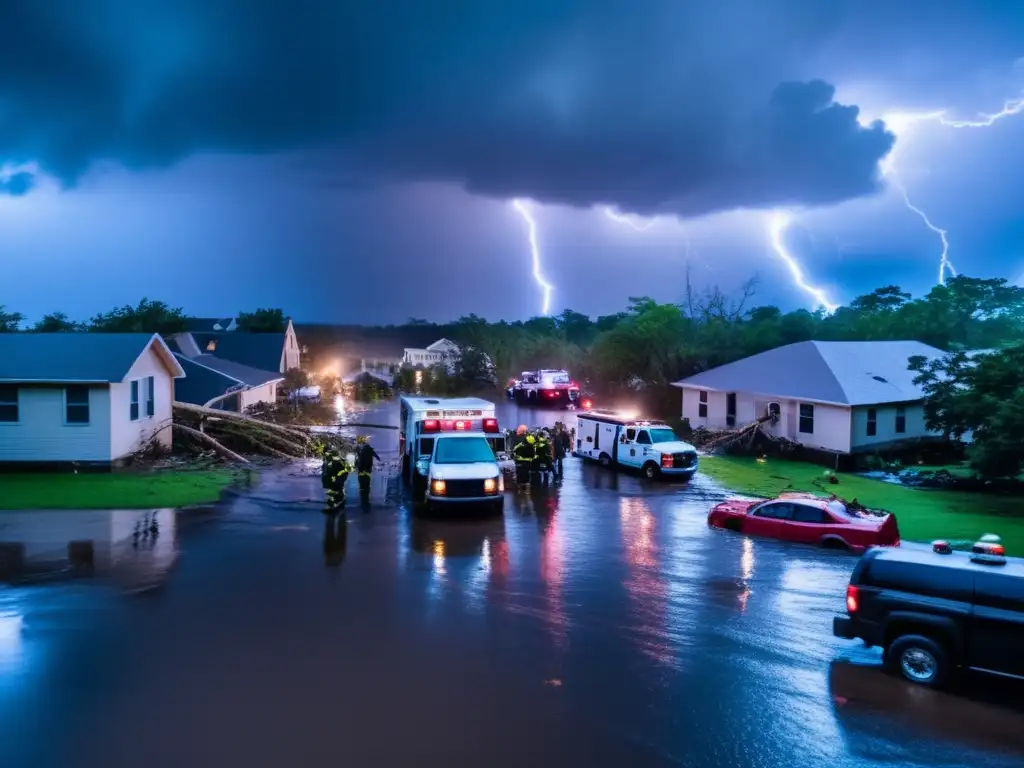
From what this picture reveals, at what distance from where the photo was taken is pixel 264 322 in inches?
3317

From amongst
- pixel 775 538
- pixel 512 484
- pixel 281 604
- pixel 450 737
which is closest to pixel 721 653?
pixel 450 737

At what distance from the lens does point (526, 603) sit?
504 inches

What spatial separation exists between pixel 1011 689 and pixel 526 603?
6383 mm

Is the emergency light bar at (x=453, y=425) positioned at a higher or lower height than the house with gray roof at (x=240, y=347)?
lower

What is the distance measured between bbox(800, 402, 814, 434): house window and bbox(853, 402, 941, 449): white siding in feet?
5.92

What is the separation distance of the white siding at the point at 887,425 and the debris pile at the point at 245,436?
742 inches

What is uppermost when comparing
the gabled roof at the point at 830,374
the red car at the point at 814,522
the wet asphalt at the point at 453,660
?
the gabled roof at the point at 830,374

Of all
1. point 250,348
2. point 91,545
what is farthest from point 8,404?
point 250,348

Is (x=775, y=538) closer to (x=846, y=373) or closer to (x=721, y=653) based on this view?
(x=721, y=653)

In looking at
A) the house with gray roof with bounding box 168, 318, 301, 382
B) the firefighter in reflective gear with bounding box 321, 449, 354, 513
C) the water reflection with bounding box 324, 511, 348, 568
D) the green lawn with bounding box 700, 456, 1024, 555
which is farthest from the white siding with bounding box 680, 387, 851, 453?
the house with gray roof with bounding box 168, 318, 301, 382

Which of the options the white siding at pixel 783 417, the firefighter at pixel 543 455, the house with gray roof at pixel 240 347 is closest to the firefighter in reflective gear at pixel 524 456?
the firefighter at pixel 543 455

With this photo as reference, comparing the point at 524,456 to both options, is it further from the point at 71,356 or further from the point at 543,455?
the point at 71,356

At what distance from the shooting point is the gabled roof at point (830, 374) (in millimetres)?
31812

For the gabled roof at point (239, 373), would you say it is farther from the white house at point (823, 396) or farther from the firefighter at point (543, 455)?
the white house at point (823, 396)
